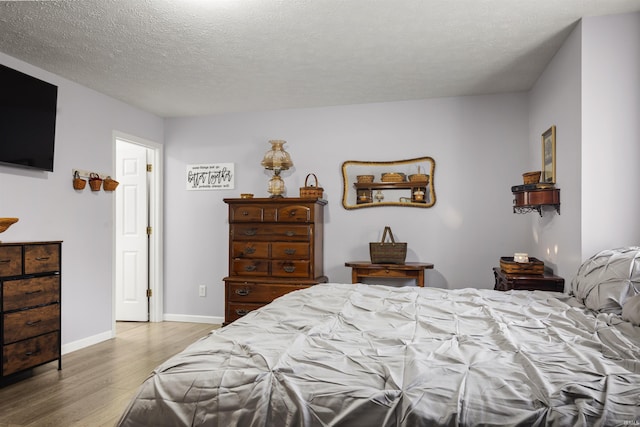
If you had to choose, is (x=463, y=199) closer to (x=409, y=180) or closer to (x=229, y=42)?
(x=409, y=180)

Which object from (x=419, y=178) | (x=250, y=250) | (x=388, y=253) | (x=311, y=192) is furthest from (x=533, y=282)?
(x=250, y=250)

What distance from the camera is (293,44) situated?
316 cm

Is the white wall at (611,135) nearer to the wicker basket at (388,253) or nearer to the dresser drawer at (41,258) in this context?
the wicker basket at (388,253)

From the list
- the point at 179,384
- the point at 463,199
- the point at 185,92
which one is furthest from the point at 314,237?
the point at 179,384

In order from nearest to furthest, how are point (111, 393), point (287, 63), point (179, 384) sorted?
point (179, 384), point (111, 393), point (287, 63)

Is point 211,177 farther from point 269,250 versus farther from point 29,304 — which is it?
point 29,304

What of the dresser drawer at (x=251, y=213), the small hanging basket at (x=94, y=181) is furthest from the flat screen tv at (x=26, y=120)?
the dresser drawer at (x=251, y=213)

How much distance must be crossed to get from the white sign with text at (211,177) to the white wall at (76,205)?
898 millimetres

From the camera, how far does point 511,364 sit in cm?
128

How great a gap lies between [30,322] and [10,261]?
474mm

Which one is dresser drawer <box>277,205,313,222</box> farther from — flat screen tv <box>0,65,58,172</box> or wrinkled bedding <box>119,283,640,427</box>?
wrinkled bedding <box>119,283,640,427</box>

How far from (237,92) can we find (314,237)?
1.60 metres

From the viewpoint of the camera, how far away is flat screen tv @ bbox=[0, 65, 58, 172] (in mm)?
3188

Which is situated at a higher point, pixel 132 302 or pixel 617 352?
pixel 617 352
